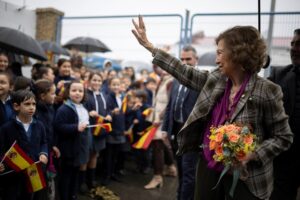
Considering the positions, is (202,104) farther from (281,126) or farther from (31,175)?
(31,175)

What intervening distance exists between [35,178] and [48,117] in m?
0.79

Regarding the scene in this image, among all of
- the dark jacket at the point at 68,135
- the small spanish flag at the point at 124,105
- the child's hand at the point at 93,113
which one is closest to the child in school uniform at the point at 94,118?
the child's hand at the point at 93,113

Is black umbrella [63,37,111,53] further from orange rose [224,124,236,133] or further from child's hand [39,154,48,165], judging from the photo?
orange rose [224,124,236,133]

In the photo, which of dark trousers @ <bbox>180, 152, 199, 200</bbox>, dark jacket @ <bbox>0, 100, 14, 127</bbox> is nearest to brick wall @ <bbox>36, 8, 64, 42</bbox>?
dark jacket @ <bbox>0, 100, 14, 127</bbox>

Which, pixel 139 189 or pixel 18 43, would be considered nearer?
pixel 18 43

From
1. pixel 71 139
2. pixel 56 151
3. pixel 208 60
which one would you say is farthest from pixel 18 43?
pixel 208 60

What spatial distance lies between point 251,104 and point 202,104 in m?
0.37

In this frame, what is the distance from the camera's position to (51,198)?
350cm

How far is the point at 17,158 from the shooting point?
2846 millimetres

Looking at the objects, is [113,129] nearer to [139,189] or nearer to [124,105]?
[124,105]

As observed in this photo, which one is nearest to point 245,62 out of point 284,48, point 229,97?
point 229,97

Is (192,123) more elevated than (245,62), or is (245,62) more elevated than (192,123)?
(245,62)

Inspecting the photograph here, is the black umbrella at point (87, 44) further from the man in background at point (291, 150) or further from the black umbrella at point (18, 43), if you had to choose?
the man in background at point (291, 150)

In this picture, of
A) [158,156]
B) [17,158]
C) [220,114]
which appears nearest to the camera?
[220,114]
